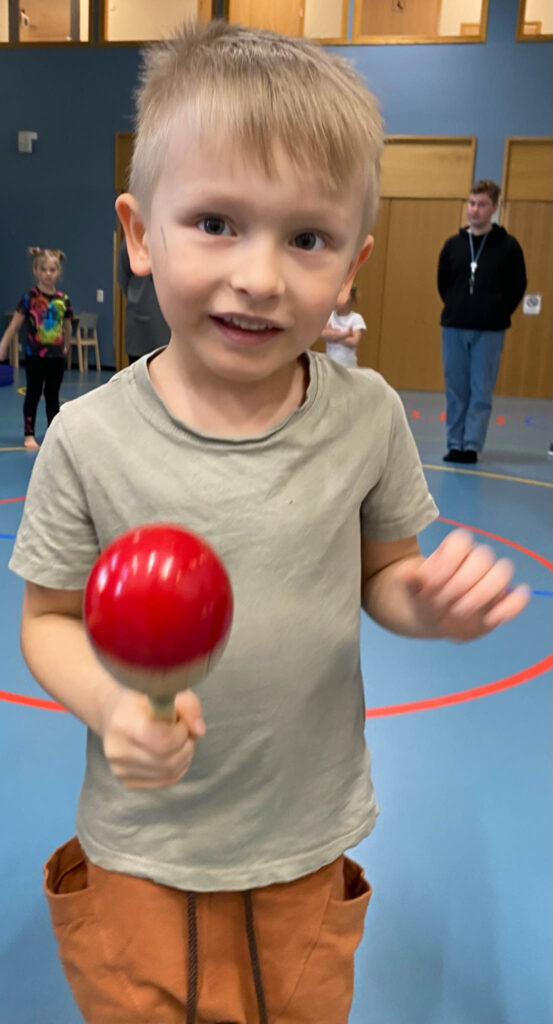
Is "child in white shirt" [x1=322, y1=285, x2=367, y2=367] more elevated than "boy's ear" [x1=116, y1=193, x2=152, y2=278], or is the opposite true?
"boy's ear" [x1=116, y1=193, x2=152, y2=278]

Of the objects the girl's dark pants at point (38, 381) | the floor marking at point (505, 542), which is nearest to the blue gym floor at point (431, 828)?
the floor marking at point (505, 542)

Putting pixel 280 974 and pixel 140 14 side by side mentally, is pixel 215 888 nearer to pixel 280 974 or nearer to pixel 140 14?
pixel 280 974

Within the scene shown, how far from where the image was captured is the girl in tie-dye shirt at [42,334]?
4.92 metres

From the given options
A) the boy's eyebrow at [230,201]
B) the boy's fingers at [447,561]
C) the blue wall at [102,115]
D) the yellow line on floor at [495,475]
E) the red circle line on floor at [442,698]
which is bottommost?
the yellow line on floor at [495,475]

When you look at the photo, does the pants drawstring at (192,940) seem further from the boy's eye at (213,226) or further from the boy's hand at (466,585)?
the boy's eye at (213,226)

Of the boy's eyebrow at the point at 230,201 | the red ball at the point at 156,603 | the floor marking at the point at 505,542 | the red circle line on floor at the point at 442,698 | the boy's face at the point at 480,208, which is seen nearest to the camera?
the red ball at the point at 156,603

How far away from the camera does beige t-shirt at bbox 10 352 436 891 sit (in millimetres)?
787

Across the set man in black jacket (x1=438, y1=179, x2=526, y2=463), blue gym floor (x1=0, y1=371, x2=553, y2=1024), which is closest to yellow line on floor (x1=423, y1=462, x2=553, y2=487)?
man in black jacket (x1=438, y1=179, x2=526, y2=463)

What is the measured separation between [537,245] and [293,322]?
8.90 metres

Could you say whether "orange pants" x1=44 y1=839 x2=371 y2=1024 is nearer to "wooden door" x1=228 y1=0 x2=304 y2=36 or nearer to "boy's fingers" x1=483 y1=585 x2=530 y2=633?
Answer: "boy's fingers" x1=483 y1=585 x2=530 y2=633

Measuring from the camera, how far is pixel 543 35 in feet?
26.9

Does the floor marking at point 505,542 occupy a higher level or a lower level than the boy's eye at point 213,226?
lower

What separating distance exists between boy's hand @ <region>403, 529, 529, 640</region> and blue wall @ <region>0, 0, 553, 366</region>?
8778 millimetres

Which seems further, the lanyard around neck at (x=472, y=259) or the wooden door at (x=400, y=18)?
the wooden door at (x=400, y=18)
